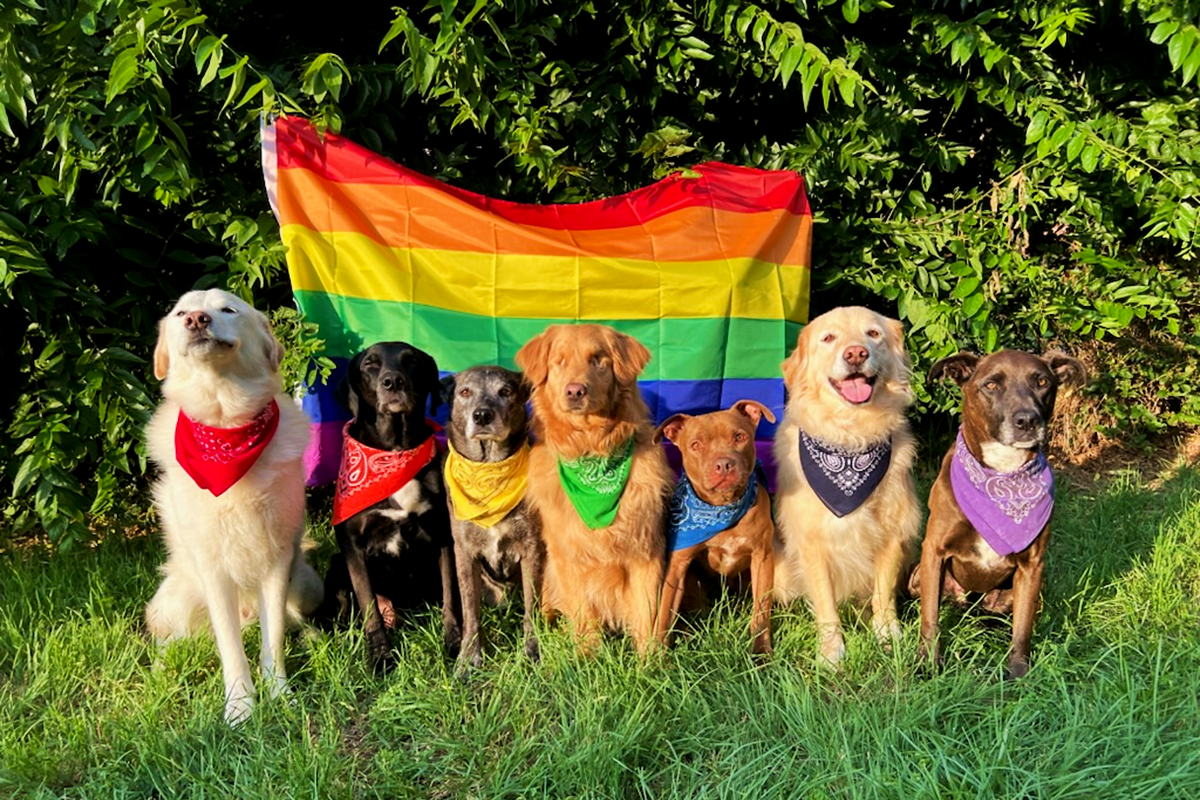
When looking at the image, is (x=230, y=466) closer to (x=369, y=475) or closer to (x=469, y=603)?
(x=369, y=475)

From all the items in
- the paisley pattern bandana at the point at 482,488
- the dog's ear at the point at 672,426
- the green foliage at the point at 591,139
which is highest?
the green foliage at the point at 591,139

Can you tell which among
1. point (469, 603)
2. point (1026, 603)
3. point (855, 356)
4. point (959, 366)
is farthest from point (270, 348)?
point (1026, 603)

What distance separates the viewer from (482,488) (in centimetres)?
378

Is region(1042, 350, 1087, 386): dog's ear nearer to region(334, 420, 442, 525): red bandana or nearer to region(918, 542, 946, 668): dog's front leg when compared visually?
region(918, 542, 946, 668): dog's front leg

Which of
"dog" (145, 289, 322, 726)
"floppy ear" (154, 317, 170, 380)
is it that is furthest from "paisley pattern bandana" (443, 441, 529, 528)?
"floppy ear" (154, 317, 170, 380)

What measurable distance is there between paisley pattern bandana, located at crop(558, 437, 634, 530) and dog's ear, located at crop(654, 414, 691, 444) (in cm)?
20

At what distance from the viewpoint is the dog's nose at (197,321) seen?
332 centimetres

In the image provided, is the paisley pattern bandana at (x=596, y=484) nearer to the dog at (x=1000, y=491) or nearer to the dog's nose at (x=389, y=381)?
the dog's nose at (x=389, y=381)

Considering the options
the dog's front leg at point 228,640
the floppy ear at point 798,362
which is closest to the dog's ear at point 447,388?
the dog's front leg at point 228,640

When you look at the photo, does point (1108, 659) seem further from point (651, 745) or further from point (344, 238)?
point (344, 238)

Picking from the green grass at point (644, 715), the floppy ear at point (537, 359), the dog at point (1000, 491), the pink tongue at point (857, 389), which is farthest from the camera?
the floppy ear at point (537, 359)

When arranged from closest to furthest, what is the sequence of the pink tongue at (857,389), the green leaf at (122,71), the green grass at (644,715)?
the green grass at (644,715), the green leaf at (122,71), the pink tongue at (857,389)

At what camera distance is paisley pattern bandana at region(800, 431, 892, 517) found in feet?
12.2

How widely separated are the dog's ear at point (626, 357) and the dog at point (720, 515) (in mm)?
274
